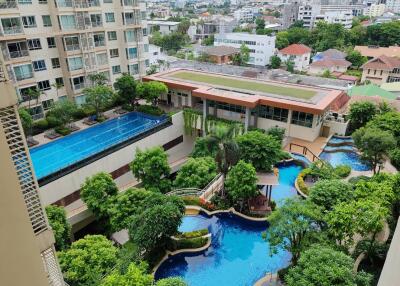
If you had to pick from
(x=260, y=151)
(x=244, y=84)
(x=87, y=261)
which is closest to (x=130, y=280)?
(x=87, y=261)

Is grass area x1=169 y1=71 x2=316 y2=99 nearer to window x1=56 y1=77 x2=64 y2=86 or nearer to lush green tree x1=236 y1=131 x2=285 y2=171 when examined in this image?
lush green tree x1=236 y1=131 x2=285 y2=171

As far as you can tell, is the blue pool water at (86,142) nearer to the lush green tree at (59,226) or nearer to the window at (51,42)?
the lush green tree at (59,226)

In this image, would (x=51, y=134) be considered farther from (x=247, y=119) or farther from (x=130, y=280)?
(x=130, y=280)

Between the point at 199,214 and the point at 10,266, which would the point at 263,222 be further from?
the point at 10,266

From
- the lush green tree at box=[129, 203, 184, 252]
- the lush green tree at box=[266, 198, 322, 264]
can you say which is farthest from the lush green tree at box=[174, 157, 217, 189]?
the lush green tree at box=[266, 198, 322, 264]

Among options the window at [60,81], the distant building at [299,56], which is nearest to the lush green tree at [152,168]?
the window at [60,81]

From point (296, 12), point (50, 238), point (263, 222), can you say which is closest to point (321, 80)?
point (263, 222)
